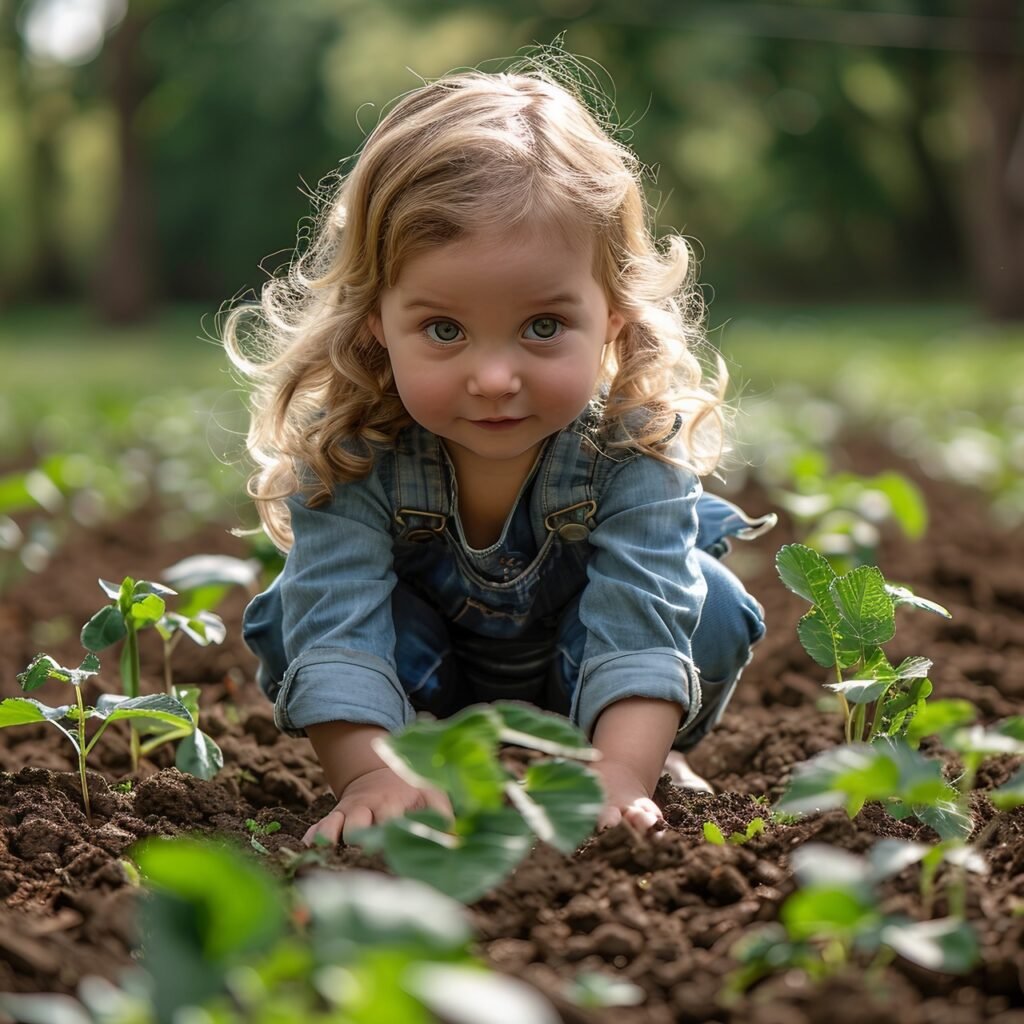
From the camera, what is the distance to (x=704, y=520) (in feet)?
7.57

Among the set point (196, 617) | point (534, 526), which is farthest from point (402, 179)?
point (196, 617)

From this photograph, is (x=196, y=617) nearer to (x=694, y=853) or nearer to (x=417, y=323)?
(x=417, y=323)

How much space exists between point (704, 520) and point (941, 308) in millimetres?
17421

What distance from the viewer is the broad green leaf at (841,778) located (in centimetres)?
119

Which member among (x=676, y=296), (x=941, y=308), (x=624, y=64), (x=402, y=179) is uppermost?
(x=402, y=179)

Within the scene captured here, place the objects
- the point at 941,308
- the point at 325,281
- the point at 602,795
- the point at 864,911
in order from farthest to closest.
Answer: the point at 941,308 < the point at 325,281 < the point at 602,795 < the point at 864,911

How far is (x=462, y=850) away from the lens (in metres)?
1.25

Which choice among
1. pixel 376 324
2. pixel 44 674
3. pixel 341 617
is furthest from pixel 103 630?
pixel 376 324

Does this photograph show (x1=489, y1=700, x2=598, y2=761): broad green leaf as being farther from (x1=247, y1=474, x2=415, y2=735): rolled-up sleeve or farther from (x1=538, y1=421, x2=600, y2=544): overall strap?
(x1=538, y1=421, x2=600, y2=544): overall strap

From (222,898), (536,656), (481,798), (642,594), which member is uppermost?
(222,898)

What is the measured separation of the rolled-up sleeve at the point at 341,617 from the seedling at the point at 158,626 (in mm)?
109

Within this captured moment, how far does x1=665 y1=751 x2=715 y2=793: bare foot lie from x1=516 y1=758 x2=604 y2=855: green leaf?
2.44 ft

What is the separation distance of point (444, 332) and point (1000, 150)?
14.1m

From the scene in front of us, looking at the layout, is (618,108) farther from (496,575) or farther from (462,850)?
(462,850)
